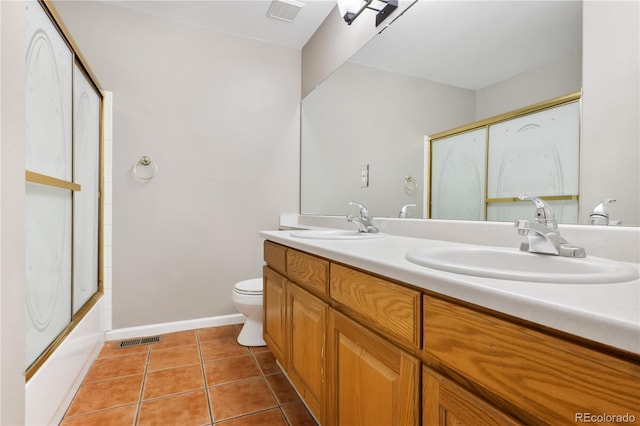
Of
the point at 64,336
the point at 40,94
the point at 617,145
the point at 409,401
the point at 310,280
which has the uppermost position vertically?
the point at 40,94

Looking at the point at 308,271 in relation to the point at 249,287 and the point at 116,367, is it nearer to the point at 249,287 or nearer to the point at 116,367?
the point at 249,287

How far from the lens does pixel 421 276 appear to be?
0.63 m

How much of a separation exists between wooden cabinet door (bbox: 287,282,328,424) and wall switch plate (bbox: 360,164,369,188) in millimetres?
868

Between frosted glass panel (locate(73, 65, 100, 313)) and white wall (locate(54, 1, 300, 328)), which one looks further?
white wall (locate(54, 1, 300, 328))

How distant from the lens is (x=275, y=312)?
1.59m

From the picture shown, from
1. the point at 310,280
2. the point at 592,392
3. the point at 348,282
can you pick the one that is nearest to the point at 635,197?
the point at 592,392

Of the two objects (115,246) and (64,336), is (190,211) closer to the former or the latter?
(115,246)

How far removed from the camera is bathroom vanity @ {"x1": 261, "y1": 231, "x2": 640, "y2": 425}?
0.38 meters

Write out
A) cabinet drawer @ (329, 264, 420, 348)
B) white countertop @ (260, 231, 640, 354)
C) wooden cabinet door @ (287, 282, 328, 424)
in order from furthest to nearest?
wooden cabinet door @ (287, 282, 328, 424) < cabinet drawer @ (329, 264, 420, 348) < white countertop @ (260, 231, 640, 354)

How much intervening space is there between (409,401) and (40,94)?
162 centimetres

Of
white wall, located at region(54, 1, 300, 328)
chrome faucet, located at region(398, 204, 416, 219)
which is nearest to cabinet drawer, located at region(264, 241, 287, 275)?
chrome faucet, located at region(398, 204, 416, 219)

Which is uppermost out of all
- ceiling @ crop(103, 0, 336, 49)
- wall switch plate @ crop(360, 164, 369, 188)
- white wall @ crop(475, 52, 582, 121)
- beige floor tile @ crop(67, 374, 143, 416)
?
ceiling @ crop(103, 0, 336, 49)

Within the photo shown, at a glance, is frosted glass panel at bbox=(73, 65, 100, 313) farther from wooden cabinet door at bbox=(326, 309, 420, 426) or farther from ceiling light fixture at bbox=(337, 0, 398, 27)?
ceiling light fixture at bbox=(337, 0, 398, 27)

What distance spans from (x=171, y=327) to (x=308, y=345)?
1567 millimetres
